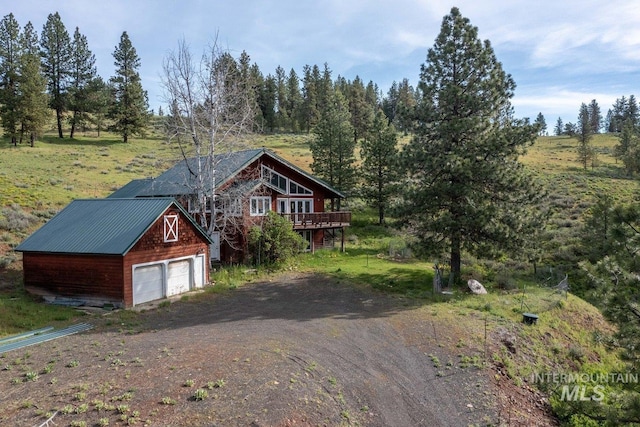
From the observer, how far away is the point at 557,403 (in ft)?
35.0

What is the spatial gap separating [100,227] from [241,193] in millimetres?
8041

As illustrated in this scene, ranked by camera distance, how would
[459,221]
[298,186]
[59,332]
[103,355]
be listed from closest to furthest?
1. [103,355]
2. [59,332]
3. [459,221]
4. [298,186]

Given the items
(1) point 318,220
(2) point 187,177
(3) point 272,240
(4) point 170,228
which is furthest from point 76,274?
(1) point 318,220

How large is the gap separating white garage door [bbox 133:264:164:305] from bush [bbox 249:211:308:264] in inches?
260

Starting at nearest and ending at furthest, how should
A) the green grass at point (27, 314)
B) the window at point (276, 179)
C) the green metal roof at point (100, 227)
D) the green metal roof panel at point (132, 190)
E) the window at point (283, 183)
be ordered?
the green grass at point (27, 314) < the green metal roof at point (100, 227) < the green metal roof panel at point (132, 190) < the window at point (276, 179) < the window at point (283, 183)

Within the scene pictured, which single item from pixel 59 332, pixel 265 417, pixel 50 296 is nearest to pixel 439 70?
pixel 265 417

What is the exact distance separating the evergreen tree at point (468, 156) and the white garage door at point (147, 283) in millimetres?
11794

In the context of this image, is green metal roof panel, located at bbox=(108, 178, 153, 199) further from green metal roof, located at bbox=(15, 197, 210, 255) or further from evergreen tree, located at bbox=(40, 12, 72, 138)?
evergreen tree, located at bbox=(40, 12, 72, 138)

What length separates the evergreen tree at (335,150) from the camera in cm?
3984

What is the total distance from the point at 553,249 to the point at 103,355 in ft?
102

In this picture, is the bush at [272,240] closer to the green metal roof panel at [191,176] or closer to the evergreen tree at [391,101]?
the green metal roof panel at [191,176]

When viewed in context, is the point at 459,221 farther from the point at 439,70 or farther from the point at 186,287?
the point at 186,287

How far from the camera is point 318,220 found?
93.5ft

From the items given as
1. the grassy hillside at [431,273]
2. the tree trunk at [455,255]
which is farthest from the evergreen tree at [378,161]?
the tree trunk at [455,255]
